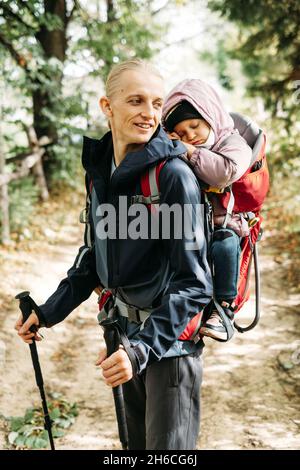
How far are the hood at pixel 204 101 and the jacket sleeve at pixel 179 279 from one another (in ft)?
2.14

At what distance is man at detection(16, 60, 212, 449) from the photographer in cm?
188

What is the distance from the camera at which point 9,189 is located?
9383 millimetres

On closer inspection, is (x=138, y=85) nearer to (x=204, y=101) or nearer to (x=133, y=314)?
(x=204, y=101)

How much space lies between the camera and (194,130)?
2.57m

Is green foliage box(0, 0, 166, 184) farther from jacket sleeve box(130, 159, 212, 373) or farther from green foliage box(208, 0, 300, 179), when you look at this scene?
jacket sleeve box(130, 159, 212, 373)

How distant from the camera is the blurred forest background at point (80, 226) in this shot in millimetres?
4301

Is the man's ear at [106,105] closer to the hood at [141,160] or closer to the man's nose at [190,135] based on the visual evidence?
the hood at [141,160]

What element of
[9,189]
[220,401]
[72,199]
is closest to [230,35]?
[72,199]

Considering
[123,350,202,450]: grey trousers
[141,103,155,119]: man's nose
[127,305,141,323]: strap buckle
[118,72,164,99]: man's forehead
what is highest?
[118,72,164,99]: man's forehead

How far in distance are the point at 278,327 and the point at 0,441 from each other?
341cm

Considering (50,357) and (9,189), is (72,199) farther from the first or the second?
(50,357)

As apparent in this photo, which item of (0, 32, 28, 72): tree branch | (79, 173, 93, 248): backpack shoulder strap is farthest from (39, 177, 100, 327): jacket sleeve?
(0, 32, 28, 72): tree branch

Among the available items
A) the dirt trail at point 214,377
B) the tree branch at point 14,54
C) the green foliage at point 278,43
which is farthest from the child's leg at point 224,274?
the tree branch at point 14,54

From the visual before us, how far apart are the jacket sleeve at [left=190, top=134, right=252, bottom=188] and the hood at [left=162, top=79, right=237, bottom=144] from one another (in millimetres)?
113
